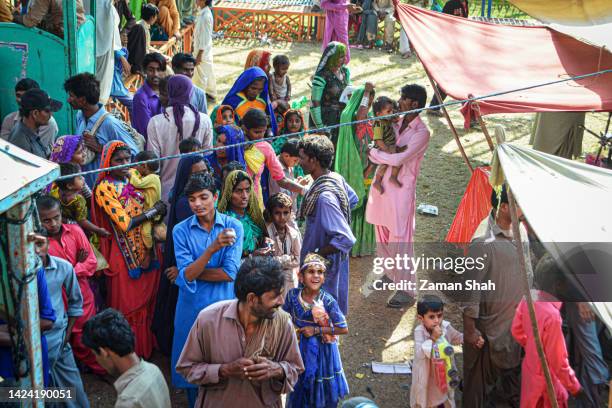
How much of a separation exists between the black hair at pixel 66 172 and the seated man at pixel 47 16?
235 centimetres

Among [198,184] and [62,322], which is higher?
[198,184]

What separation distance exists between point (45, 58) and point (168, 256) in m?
3.06

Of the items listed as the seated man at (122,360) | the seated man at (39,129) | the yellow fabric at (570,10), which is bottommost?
the seated man at (122,360)

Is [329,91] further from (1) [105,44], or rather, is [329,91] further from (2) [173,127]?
(1) [105,44]

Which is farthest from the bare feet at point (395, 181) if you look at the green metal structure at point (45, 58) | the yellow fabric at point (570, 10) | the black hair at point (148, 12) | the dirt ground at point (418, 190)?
the black hair at point (148, 12)

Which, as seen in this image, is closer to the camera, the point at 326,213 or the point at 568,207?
the point at 568,207

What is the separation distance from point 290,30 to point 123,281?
1093 centimetres

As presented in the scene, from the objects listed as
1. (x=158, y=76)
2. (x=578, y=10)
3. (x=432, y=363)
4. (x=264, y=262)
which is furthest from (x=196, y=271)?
(x=578, y=10)

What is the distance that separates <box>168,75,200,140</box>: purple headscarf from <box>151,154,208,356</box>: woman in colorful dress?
2.95 feet

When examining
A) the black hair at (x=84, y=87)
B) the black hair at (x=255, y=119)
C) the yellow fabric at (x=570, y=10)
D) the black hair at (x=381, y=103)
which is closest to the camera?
the black hair at (x=84, y=87)

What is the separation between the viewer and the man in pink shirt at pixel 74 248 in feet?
13.3

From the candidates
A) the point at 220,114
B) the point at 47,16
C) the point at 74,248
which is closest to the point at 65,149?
the point at 74,248

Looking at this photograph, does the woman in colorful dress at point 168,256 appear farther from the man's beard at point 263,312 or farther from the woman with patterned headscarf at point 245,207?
the man's beard at point 263,312

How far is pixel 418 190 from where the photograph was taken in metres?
8.51
